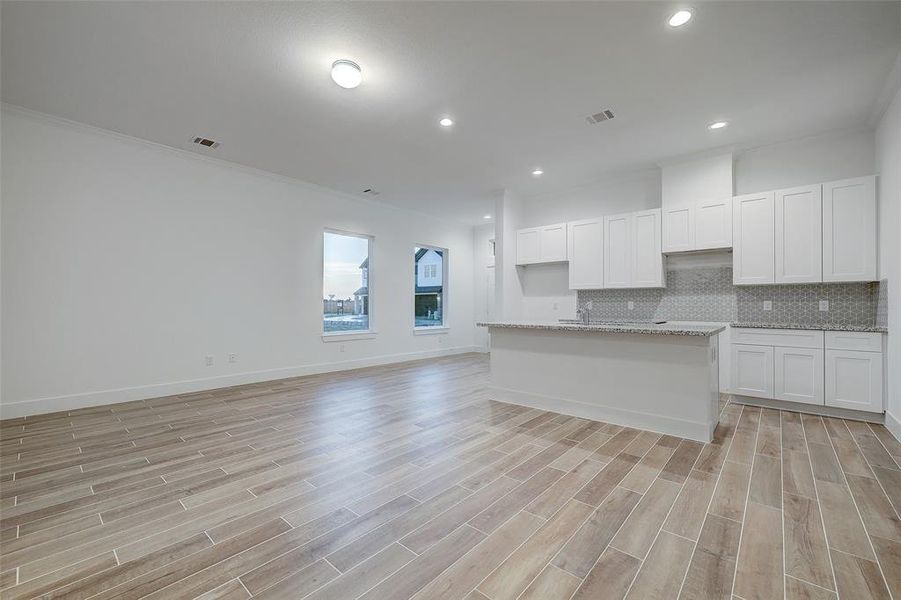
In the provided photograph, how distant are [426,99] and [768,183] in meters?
4.24

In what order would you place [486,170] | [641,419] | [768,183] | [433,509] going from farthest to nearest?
1. [486,170]
2. [768,183]
3. [641,419]
4. [433,509]

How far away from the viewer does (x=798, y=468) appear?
2.60 meters

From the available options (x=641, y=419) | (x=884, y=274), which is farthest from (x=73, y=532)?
(x=884, y=274)

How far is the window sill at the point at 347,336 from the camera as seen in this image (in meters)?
6.23

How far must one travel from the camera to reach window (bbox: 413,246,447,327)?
8375 mm

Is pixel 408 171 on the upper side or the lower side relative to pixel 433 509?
upper

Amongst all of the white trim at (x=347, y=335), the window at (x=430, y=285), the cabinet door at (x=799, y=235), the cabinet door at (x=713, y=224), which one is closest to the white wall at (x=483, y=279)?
the window at (x=430, y=285)

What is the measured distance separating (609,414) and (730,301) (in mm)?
2620

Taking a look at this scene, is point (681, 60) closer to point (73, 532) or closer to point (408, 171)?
point (408, 171)

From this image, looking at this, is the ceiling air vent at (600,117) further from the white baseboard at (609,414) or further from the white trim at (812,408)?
the white trim at (812,408)

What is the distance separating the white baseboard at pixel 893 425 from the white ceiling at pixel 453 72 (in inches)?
114

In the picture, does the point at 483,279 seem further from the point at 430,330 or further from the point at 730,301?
the point at 730,301

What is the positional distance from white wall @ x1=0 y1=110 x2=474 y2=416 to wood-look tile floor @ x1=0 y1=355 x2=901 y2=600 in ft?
2.83

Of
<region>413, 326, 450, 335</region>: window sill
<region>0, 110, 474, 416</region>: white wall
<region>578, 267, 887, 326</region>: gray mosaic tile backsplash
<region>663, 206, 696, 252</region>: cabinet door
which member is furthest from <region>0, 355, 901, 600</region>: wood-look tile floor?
<region>413, 326, 450, 335</region>: window sill
